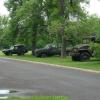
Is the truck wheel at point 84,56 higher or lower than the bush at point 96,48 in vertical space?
lower

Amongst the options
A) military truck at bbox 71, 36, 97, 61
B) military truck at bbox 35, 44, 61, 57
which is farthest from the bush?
military truck at bbox 35, 44, 61, 57

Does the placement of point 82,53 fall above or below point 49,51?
above

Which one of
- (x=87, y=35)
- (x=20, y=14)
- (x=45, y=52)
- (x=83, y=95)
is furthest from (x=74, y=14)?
(x=83, y=95)

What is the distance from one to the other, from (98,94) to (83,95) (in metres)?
0.56

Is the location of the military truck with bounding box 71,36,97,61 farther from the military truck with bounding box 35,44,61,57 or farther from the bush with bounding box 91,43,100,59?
the military truck with bounding box 35,44,61,57

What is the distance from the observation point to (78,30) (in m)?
46.1

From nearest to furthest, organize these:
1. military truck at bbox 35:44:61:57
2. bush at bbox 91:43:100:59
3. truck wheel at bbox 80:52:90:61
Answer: bush at bbox 91:43:100:59
truck wheel at bbox 80:52:90:61
military truck at bbox 35:44:61:57

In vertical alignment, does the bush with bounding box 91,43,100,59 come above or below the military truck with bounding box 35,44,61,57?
above

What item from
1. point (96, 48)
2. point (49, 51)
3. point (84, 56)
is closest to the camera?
point (96, 48)

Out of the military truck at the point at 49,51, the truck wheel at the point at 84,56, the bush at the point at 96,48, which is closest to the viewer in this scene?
the bush at the point at 96,48

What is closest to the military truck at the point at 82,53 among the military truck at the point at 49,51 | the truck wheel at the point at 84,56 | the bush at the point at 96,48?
the truck wheel at the point at 84,56

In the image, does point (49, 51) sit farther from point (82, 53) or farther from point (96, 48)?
point (96, 48)

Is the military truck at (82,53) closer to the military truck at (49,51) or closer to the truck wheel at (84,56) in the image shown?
the truck wheel at (84,56)

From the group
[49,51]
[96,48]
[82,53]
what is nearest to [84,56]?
[82,53]
